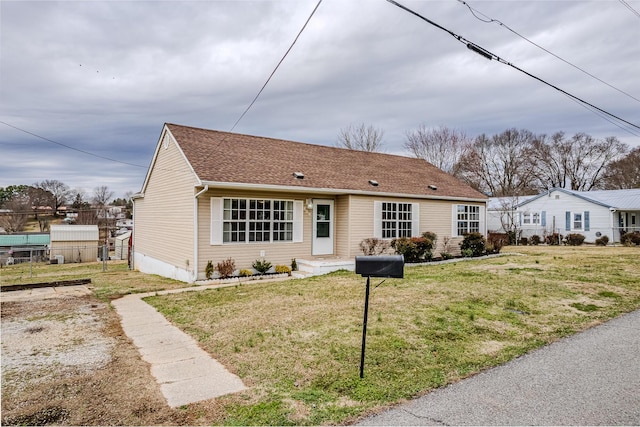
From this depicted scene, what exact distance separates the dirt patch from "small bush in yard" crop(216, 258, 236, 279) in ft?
15.4

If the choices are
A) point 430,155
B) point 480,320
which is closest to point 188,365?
point 480,320

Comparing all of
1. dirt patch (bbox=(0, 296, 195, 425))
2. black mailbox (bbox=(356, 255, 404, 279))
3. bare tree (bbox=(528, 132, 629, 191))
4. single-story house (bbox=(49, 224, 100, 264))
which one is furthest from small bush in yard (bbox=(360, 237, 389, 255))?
bare tree (bbox=(528, 132, 629, 191))

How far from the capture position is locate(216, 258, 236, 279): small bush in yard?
1169cm

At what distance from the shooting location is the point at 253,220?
12.6 m

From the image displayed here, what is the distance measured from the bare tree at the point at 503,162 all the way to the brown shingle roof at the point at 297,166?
23.6 metres

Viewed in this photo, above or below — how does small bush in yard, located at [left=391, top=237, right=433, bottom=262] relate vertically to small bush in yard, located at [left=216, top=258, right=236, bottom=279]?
above

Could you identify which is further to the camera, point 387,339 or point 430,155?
point 430,155

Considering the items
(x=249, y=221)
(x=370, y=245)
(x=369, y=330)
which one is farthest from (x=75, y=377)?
(x=370, y=245)

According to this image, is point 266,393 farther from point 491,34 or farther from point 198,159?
point 198,159

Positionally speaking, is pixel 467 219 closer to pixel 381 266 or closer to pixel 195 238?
pixel 195 238

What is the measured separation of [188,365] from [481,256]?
50.3 ft

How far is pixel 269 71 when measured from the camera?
29.1 ft

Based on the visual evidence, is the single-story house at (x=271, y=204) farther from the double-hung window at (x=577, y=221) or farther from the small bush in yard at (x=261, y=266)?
the double-hung window at (x=577, y=221)

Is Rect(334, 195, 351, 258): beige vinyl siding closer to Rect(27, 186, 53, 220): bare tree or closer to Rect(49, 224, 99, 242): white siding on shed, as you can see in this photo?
Rect(49, 224, 99, 242): white siding on shed
